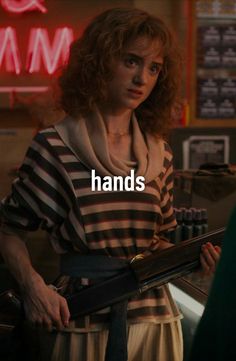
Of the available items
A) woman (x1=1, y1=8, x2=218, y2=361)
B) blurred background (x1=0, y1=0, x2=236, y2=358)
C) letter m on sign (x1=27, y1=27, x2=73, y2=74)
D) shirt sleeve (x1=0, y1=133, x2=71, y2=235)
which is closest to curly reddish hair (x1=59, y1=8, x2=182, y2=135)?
woman (x1=1, y1=8, x2=218, y2=361)

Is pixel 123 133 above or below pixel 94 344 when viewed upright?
above

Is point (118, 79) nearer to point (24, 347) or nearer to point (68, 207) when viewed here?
point (68, 207)

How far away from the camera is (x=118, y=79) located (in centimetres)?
133

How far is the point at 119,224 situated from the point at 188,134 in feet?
6.52

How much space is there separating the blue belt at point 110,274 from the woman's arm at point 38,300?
0.08 meters

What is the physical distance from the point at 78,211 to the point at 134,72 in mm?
341

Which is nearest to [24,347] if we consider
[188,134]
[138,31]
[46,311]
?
[46,311]

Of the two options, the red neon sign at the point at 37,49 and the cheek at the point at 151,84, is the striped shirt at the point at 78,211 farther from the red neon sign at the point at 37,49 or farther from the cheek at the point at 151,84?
the red neon sign at the point at 37,49

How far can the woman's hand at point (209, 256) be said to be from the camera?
126 cm

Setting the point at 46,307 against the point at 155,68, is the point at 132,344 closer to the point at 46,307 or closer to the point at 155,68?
the point at 46,307

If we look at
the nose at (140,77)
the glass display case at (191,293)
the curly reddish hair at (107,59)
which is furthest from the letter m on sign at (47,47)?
the nose at (140,77)

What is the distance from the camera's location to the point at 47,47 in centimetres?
441

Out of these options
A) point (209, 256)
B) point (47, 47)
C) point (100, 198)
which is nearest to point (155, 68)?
point (100, 198)

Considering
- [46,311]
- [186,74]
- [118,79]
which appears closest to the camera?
[46,311]
